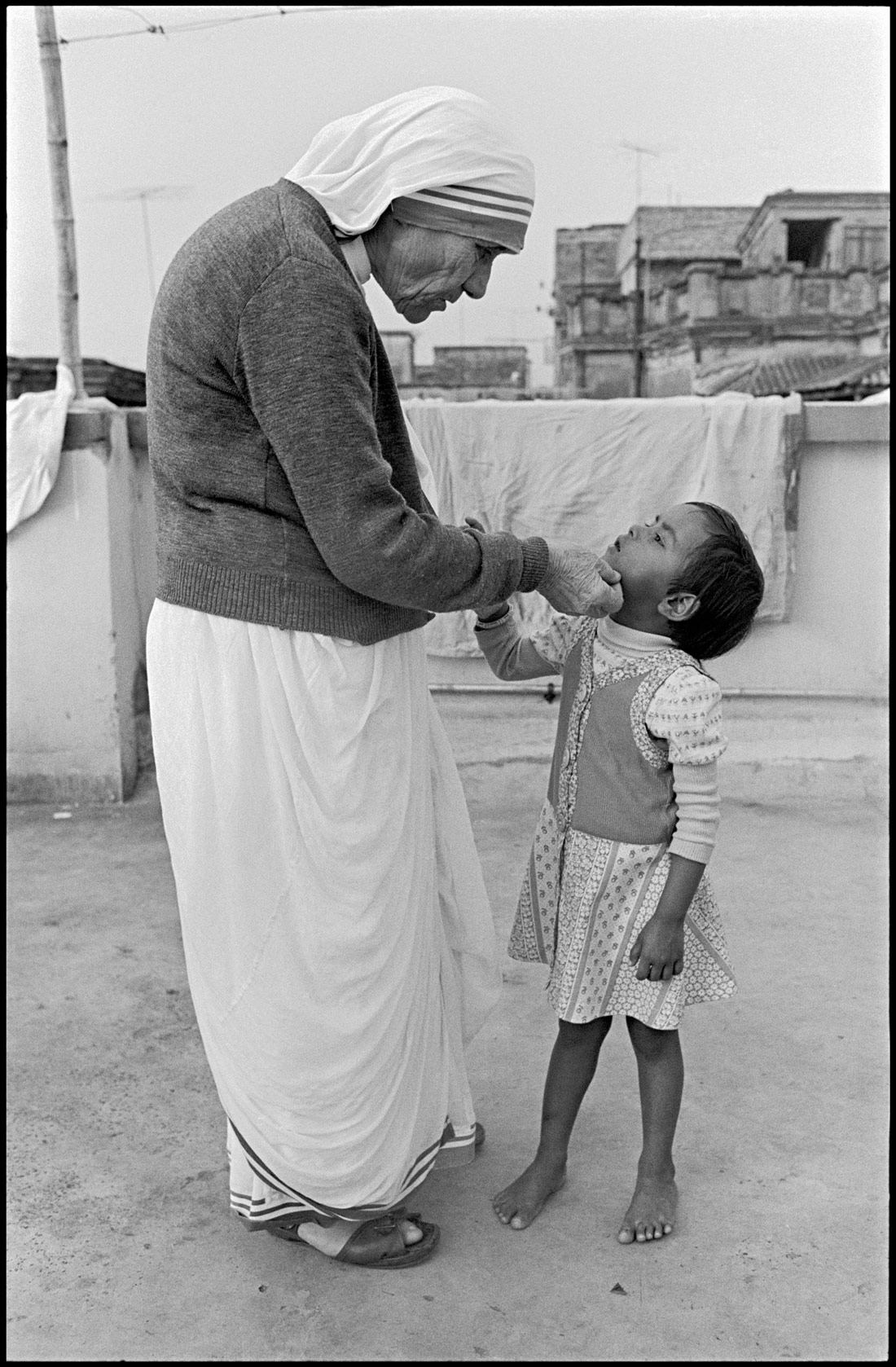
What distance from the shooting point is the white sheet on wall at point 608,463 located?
4.73 metres

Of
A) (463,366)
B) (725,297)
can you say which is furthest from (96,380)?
(463,366)

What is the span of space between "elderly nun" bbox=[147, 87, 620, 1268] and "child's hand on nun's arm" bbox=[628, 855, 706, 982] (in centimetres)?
29

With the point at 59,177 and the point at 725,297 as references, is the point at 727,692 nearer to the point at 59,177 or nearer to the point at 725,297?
the point at 59,177

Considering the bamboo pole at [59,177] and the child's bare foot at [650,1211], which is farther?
the bamboo pole at [59,177]

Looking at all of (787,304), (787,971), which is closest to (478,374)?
(787,304)

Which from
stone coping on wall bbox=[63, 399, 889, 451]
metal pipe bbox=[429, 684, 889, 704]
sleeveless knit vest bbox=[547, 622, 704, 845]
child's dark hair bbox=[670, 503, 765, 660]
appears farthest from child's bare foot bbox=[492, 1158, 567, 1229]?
stone coping on wall bbox=[63, 399, 889, 451]

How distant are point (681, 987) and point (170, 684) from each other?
95 centimetres

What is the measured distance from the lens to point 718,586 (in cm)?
198

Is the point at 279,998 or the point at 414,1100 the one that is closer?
the point at 279,998

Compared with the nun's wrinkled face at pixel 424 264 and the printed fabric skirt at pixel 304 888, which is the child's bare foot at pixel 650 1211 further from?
the nun's wrinkled face at pixel 424 264

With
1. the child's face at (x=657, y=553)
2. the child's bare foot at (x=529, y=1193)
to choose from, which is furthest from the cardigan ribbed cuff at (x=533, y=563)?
the child's bare foot at (x=529, y=1193)

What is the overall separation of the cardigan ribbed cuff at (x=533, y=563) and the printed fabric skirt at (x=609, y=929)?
1.53 feet

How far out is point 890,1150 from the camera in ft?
7.93

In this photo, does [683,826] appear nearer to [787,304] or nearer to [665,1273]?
[665,1273]
